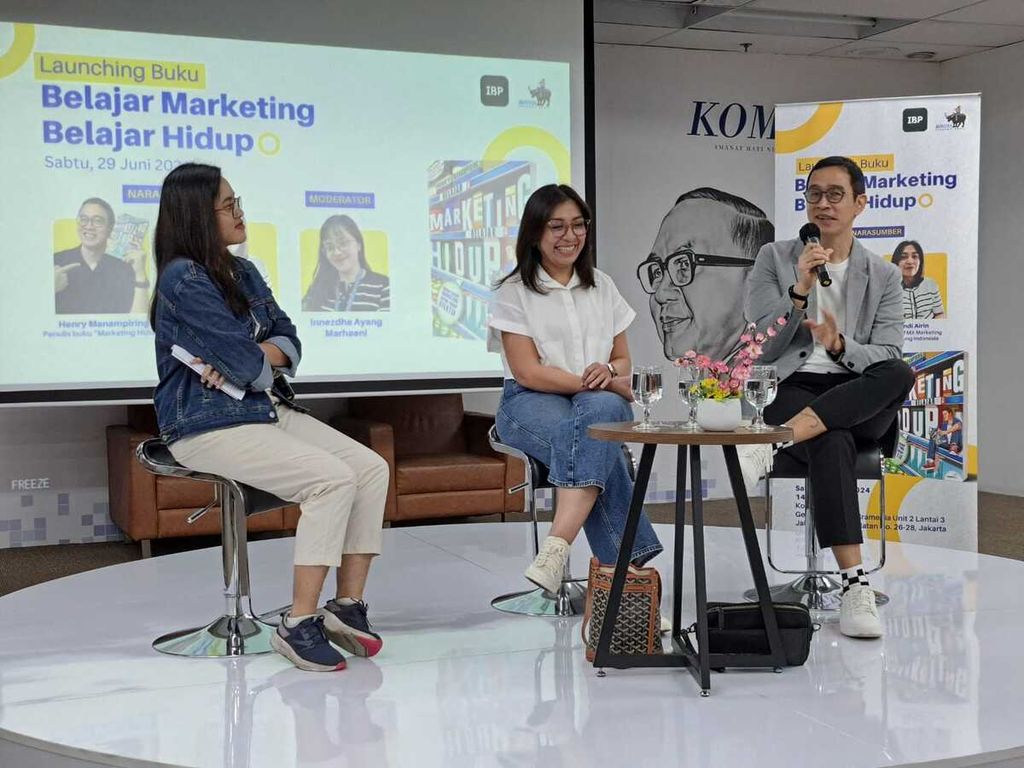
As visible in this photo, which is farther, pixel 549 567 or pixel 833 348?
pixel 833 348

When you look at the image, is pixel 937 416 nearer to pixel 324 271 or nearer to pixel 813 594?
pixel 813 594

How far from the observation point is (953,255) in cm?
495

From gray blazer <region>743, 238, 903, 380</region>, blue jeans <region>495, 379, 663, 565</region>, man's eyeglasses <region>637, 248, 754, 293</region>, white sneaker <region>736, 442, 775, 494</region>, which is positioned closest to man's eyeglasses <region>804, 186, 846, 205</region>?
gray blazer <region>743, 238, 903, 380</region>

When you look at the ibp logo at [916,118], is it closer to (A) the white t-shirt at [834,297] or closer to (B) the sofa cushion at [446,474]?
(A) the white t-shirt at [834,297]

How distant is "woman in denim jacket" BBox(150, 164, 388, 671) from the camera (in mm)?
2785

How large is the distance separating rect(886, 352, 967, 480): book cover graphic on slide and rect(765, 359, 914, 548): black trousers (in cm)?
178

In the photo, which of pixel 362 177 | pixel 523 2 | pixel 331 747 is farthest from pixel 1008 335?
pixel 331 747

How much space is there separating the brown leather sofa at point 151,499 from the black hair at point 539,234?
2.23m

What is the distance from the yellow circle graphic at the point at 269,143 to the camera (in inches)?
196

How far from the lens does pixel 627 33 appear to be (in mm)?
6371

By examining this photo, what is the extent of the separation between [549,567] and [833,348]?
1.14 meters

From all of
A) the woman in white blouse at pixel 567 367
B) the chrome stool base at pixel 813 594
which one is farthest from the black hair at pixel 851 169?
the chrome stool base at pixel 813 594

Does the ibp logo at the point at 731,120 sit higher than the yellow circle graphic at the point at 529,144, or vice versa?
→ the ibp logo at the point at 731,120

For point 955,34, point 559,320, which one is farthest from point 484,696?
point 955,34
